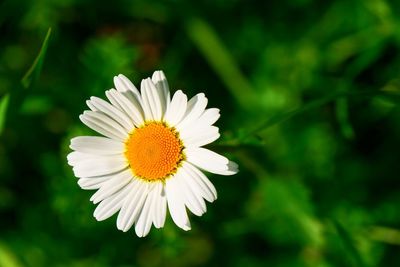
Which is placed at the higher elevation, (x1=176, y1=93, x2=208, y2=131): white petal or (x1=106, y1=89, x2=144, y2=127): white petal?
(x1=106, y1=89, x2=144, y2=127): white petal

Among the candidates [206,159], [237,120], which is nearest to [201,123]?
[206,159]

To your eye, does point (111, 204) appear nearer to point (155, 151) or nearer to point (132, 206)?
point (132, 206)

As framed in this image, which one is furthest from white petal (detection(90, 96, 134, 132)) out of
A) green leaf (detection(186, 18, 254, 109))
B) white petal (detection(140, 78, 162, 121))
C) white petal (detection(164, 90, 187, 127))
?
green leaf (detection(186, 18, 254, 109))

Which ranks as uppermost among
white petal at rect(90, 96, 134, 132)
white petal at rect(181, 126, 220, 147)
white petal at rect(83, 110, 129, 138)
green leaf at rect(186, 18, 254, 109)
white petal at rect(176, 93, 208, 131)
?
green leaf at rect(186, 18, 254, 109)

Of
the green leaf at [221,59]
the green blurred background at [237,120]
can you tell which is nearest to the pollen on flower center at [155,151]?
the green blurred background at [237,120]

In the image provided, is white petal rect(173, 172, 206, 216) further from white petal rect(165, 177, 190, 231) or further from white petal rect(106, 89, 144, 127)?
white petal rect(106, 89, 144, 127)

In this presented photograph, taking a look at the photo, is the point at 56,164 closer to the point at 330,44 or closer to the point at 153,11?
the point at 153,11
